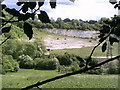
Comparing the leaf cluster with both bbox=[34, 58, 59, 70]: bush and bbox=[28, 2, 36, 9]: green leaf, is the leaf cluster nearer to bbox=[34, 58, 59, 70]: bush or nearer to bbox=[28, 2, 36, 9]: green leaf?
bbox=[28, 2, 36, 9]: green leaf

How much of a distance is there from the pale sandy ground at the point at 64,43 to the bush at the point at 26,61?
12.1ft

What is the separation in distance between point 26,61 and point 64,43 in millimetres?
4799

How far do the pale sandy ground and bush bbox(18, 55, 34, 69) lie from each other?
3.70 m

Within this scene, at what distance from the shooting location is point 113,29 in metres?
0.39

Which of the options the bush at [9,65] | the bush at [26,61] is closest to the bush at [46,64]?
the bush at [26,61]

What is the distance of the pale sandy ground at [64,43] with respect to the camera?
47.3 feet

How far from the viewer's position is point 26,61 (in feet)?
34.0

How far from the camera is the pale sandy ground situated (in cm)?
1443

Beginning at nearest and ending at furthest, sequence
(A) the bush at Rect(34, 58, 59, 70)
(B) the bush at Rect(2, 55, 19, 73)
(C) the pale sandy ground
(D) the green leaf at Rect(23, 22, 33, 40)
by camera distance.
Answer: (D) the green leaf at Rect(23, 22, 33, 40) → (B) the bush at Rect(2, 55, 19, 73) → (A) the bush at Rect(34, 58, 59, 70) → (C) the pale sandy ground

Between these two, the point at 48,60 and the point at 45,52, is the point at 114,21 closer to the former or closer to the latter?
the point at 48,60

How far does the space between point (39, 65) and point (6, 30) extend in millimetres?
9967

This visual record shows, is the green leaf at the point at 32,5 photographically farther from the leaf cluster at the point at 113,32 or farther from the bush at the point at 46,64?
the bush at the point at 46,64

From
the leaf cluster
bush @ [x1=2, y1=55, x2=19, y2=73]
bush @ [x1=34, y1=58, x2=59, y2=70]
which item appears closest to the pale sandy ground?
bush @ [x1=34, y1=58, x2=59, y2=70]

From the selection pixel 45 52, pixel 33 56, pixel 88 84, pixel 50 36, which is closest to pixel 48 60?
pixel 33 56
